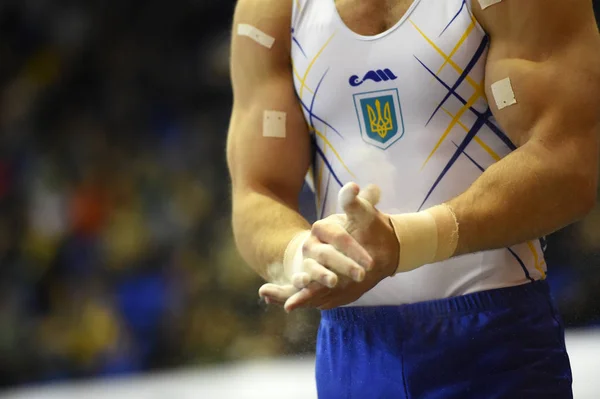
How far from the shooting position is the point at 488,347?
4.03 ft

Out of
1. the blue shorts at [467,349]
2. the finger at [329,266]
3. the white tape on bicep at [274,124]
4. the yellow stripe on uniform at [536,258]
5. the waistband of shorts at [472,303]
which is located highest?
the white tape on bicep at [274,124]

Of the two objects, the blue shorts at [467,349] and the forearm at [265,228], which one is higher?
the forearm at [265,228]

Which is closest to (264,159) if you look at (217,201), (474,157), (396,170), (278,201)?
(278,201)

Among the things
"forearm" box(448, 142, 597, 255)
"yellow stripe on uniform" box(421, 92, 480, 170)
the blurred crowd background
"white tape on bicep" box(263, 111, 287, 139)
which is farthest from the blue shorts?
the blurred crowd background

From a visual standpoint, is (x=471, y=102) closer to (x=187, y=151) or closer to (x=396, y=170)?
(x=396, y=170)

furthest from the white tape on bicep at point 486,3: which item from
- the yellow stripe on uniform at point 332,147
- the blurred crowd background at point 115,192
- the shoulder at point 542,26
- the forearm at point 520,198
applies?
the blurred crowd background at point 115,192

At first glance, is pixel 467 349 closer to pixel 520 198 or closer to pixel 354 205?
pixel 520 198

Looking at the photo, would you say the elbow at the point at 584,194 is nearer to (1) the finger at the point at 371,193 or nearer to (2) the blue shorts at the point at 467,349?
(2) the blue shorts at the point at 467,349

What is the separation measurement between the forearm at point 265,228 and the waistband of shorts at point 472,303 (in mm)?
171

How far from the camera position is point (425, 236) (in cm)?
114

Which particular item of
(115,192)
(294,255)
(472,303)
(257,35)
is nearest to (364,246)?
(294,255)

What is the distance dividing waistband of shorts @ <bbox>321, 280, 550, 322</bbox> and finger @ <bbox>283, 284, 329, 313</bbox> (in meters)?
0.25

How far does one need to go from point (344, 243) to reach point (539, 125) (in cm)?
36

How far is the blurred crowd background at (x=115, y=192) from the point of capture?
3586 mm
